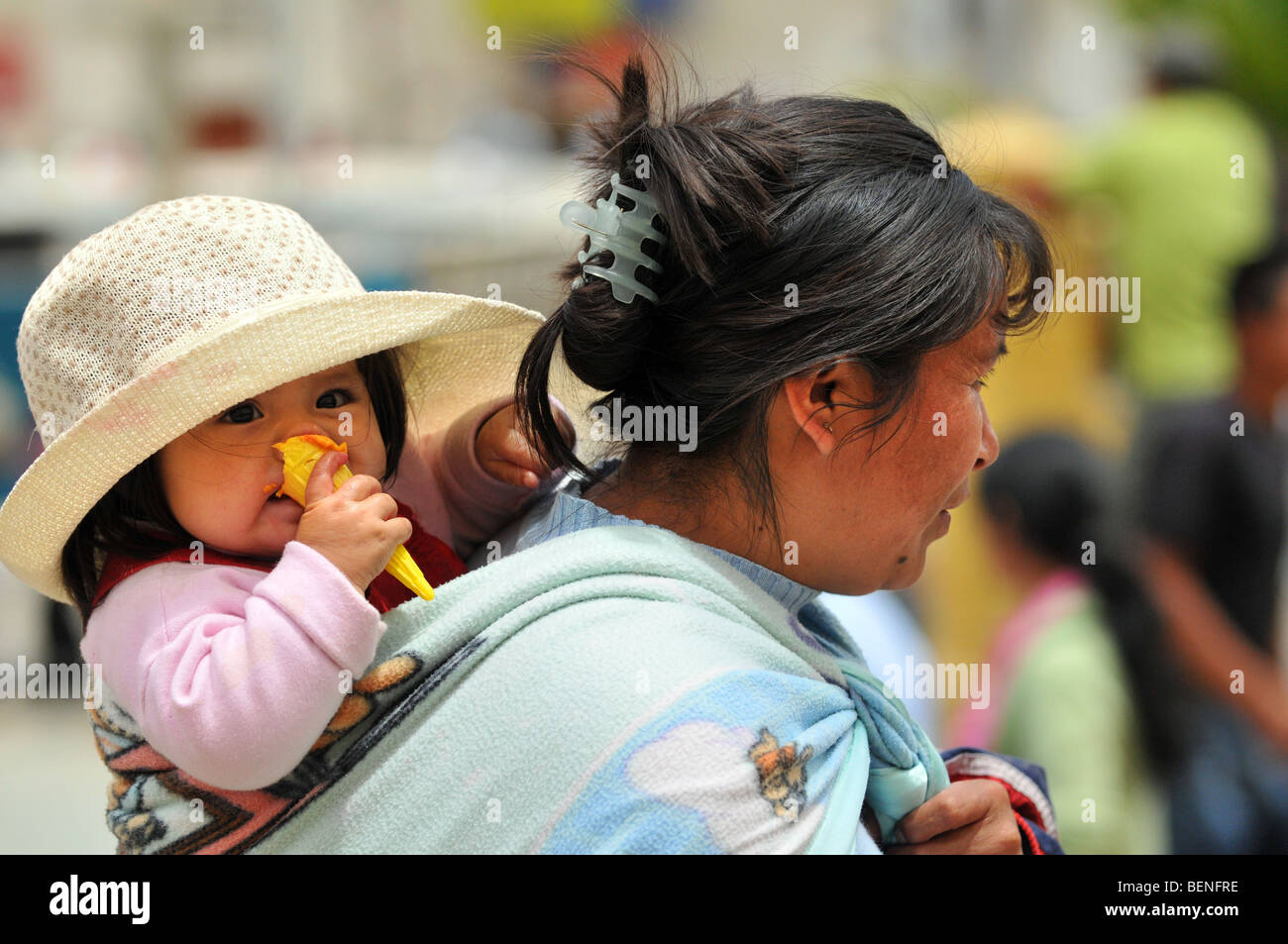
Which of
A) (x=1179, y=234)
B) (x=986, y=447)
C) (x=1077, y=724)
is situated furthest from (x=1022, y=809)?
(x=1179, y=234)

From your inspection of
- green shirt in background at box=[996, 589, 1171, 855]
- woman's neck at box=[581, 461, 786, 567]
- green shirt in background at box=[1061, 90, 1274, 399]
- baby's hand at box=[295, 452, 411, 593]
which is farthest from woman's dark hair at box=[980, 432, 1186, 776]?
baby's hand at box=[295, 452, 411, 593]

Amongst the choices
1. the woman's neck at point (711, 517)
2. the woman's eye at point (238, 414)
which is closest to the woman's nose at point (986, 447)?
the woman's neck at point (711, 517)

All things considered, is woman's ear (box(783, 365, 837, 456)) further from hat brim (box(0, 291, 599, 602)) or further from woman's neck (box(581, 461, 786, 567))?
hat brim (box(0, 291, 599, 602))

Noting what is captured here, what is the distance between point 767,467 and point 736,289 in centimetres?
20

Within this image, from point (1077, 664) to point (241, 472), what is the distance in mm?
2407

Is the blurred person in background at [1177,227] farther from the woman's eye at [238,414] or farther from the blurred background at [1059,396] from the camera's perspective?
the woman's eye at [238,414]

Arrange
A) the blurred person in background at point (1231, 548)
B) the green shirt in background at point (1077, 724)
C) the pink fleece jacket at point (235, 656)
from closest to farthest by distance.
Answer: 1. the pink fleece jacket at point (235, 656)
2. the green shirt in background at point (1077, 724)
3. the blurred person in background at point (1231, 548)

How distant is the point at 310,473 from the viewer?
1.43 meters

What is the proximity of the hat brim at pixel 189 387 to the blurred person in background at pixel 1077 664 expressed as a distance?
2.16 m

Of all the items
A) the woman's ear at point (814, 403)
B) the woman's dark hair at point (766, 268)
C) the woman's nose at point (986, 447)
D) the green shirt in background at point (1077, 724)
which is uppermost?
the woman's dark hair at point (766, 268)

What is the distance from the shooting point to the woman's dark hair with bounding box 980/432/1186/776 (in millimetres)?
3547

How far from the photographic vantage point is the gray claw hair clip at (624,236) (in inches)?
59.1

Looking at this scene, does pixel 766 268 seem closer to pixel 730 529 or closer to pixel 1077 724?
pixel 730 529

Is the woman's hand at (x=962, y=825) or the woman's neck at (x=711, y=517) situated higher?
the woman's neck at (x=711, y=517)
